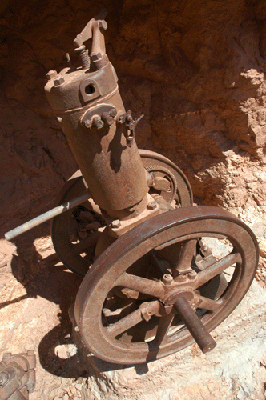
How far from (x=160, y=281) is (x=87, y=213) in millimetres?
1265

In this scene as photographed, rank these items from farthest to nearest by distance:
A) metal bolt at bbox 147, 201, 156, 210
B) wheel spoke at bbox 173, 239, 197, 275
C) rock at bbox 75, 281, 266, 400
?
rock at bbox 75, 281, 266, 400 < metal bolt at bbox 147, 201, 156, 210 < wheel spoke at bbox 173, 239, 197, 275

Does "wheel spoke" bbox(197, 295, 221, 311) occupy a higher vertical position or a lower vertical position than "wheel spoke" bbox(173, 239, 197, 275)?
lower

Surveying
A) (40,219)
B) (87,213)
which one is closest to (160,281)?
(40,219)

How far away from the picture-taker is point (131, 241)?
1444 mm

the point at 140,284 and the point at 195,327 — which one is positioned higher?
the point at 140,284

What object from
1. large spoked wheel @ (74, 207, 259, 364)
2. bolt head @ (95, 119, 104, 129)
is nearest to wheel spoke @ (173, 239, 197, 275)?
large spoked wheel @ (74, 207, 259, 364)

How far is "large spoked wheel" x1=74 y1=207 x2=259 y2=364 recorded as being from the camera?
4.85 ft

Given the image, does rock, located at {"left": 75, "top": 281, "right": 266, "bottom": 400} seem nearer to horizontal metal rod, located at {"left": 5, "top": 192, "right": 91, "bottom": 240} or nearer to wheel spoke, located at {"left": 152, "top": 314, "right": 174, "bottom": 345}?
wheel spoke, located at {"left": 152, "top": 314, "right": 174, "bottom": 345}

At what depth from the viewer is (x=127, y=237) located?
4.86 ft

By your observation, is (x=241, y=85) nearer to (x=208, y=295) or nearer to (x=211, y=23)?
(x=211, y=23)

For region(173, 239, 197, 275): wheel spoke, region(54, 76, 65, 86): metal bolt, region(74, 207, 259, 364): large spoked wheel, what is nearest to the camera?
region(54, 76, 65, 86): metal bolt

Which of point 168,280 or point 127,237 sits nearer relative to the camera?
point 127,237

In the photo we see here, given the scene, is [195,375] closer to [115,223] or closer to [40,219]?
[115,223]

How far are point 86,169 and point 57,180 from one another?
188cm
